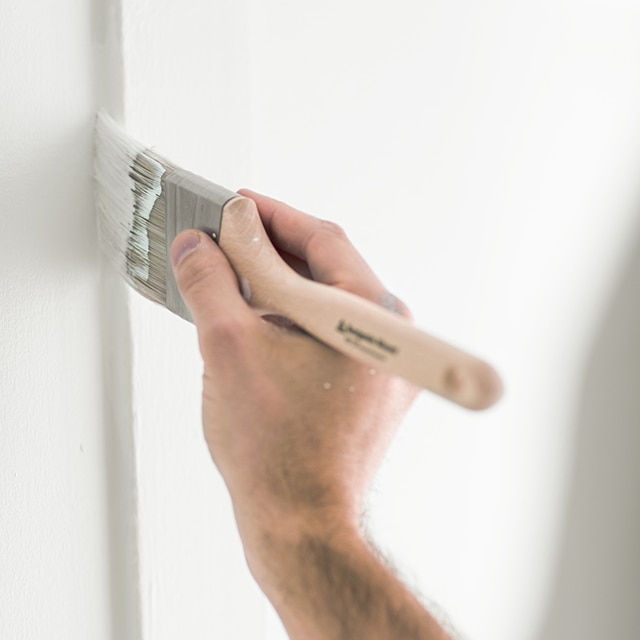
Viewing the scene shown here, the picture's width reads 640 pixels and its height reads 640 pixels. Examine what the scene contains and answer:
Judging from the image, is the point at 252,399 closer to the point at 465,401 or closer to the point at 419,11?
the point at 465,401

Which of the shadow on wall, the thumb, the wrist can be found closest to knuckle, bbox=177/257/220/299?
the thumb

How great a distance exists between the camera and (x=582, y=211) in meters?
0.87

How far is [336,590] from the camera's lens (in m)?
0.39

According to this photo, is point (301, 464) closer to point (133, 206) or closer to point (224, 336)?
point (224, 336)

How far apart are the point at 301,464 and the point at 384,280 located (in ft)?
1.11

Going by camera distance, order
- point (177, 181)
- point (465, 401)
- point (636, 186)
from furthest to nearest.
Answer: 1. point (636, 186)
2. point (177, 181)
3. point (465, 401)

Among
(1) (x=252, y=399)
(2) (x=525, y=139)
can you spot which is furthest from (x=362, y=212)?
(1) (x=252, y=399)

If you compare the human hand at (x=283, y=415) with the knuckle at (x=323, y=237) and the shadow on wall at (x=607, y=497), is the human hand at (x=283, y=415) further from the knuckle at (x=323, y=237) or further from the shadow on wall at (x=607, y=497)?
the shadow on wall at (x=607, y=497)

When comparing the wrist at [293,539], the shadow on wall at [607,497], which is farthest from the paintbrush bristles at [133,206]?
the shadow on wall at [607,497]

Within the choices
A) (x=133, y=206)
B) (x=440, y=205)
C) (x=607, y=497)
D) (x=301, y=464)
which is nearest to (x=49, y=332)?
(x=133, y=206)

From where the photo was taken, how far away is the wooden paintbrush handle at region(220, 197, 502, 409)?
1.03ft

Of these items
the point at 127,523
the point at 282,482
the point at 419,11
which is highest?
the point at 419,11

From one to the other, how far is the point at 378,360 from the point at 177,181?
17 centimetres

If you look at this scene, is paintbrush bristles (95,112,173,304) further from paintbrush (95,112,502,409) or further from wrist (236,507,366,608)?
wrist (236,507,366,608)
